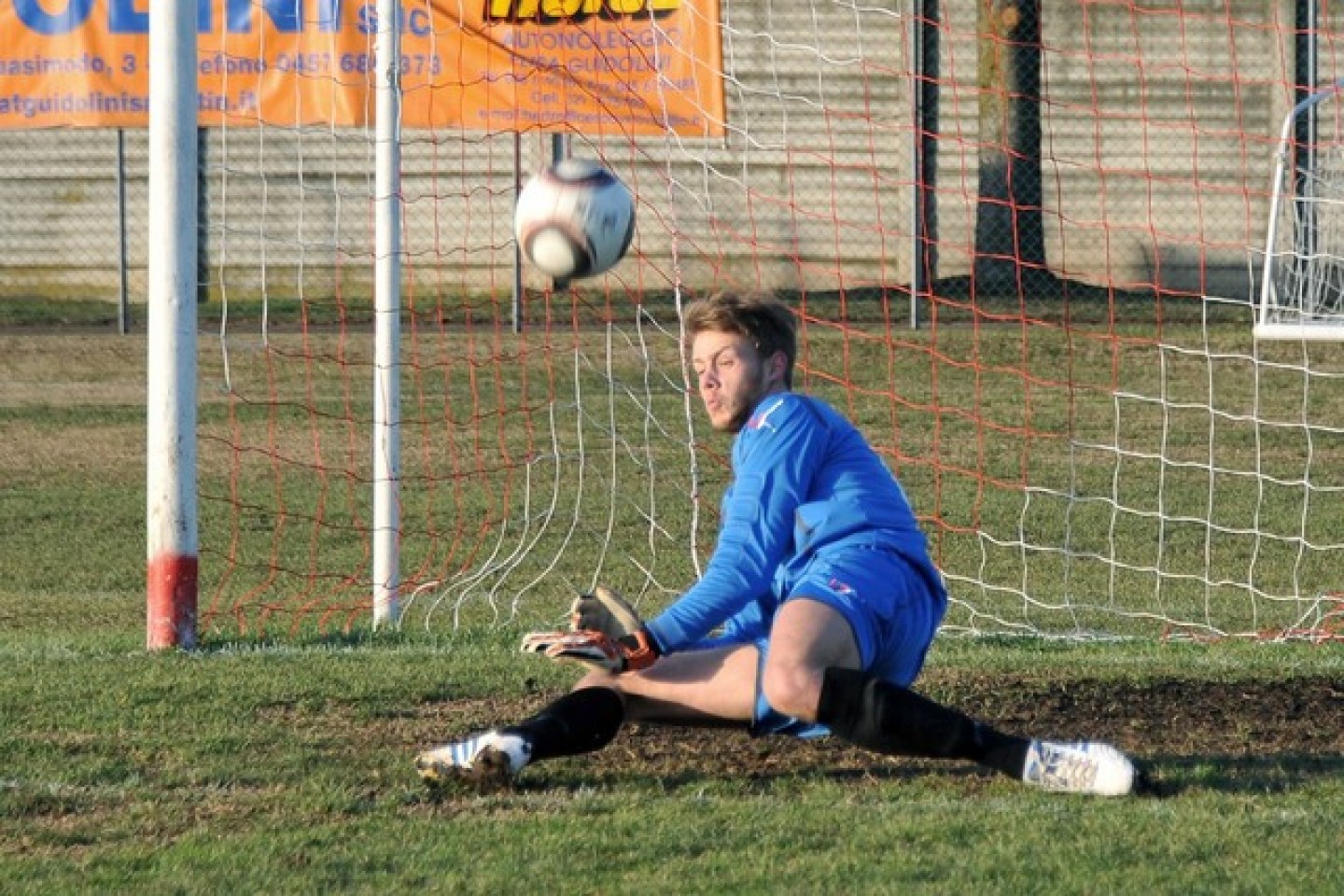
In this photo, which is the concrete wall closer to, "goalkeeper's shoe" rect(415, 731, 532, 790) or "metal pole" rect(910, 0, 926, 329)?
"metal pole" rect(910, 0, 926, 329)

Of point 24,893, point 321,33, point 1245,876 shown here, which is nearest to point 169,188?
point 321,33

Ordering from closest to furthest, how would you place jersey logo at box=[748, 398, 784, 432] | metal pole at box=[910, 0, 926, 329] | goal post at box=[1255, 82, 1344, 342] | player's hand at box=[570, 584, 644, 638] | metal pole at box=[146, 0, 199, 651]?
player's hand at box=[570, 584, 644, 638], jersey logo at box=[748, 398, 784, 432], metal pole at box=[146, 0, 199, 651], metal pole at box=[910, 0, 926, 329], goal post at box=[1255, 82, 1344, 342]

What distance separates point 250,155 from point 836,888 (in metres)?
20.0

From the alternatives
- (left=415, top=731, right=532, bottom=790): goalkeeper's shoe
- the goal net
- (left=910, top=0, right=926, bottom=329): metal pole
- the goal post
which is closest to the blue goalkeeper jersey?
(left=415, top=731, right=532, bottom=790): goalkeeper's shoe

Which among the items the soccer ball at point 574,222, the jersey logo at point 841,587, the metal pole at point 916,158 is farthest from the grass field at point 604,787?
the metal pole at point 916,158

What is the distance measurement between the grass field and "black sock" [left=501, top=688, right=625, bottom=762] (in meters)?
0.10

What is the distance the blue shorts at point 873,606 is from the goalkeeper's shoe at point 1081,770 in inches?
20.1

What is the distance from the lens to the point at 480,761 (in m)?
5.40

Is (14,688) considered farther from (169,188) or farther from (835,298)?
(835,298)

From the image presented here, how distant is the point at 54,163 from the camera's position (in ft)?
79.5

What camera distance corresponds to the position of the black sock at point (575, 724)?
5.49 metres

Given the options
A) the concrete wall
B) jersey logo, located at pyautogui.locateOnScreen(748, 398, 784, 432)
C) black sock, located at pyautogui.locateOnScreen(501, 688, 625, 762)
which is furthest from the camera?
the concrete wall

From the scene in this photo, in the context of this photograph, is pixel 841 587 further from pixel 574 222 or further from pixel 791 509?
pixel 574 222

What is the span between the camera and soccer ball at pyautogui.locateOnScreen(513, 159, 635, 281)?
21.3ft
